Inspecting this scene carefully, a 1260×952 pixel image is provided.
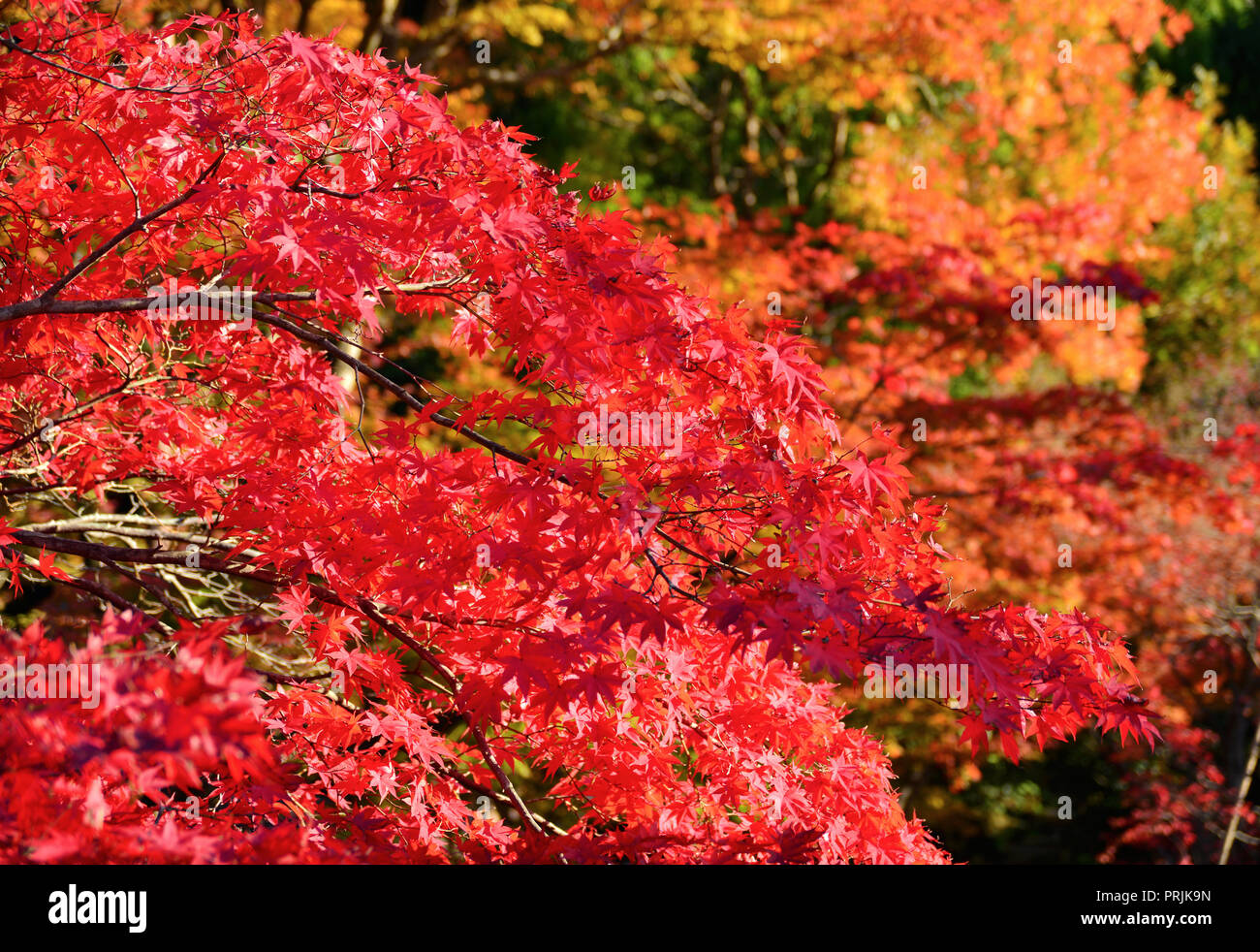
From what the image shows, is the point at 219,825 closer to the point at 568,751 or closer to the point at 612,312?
the point at 568,751

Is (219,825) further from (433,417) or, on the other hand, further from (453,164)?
(453,164)

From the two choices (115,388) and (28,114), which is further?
(115,388)

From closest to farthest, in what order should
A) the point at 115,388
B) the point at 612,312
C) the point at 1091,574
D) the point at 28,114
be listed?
the point at 612,312 → the point at 28,114 → the point at 115,388 → the point at 1091,574

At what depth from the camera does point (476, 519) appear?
9.99 ft

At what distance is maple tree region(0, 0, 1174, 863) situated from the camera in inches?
96.3

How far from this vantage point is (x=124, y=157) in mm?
3094

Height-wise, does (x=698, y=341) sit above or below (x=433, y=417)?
above

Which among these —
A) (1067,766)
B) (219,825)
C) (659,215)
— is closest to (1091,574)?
(1067,766)

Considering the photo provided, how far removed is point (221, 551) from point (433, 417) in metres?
1.43

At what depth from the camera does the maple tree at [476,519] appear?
245cm

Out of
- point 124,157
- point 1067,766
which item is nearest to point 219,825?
point 124,157

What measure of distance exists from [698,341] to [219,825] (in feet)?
5.97

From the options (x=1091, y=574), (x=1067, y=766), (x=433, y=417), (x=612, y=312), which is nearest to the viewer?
(x=612, y=312)

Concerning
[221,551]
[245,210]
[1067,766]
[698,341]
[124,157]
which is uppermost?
[124,157]
